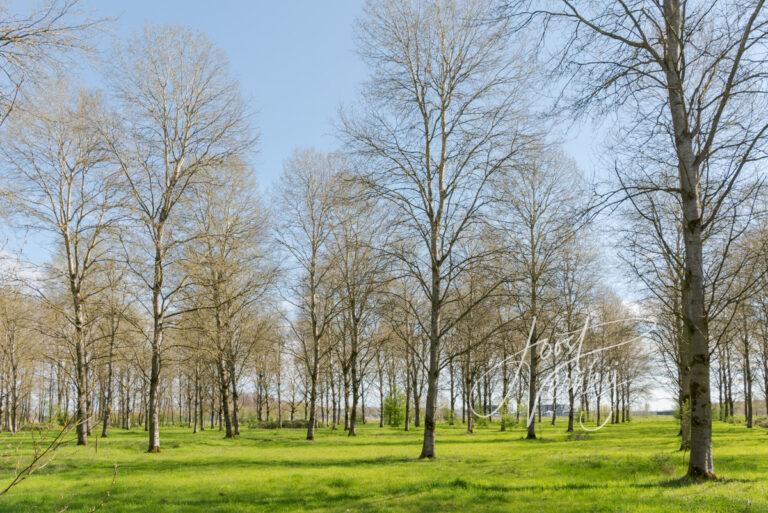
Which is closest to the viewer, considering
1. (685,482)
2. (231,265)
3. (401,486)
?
(685,482)

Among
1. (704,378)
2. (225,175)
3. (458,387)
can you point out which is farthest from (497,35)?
(458,387)

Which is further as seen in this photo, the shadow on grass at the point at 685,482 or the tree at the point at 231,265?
the tree at the point at 231,265

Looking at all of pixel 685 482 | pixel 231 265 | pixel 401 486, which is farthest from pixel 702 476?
pixel 231 265

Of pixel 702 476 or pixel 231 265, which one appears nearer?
pixel 702 476

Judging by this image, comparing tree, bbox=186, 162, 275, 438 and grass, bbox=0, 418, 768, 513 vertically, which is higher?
tree, bbox=186, 162, 275, 438

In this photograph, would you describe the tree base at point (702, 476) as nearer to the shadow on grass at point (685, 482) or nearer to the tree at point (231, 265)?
the shadow on grass at point (685, 482)

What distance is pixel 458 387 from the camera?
47.9 metres

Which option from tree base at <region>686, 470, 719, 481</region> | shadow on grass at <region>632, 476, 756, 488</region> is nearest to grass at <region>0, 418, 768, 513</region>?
shadow on grass at <region>632, 476, 756, 488</region>

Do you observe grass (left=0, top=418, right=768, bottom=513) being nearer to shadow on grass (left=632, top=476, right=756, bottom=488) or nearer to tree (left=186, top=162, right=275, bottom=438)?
shadow on grass (left=632, top=476, right=756, bottom=488)

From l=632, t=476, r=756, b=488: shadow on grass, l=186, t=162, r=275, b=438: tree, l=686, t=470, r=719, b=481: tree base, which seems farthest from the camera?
l=186, t=162, r=275, b=438: tree

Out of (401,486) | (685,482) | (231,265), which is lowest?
(401,486)

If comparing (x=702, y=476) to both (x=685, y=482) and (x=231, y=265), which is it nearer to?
(x=685, y=482)

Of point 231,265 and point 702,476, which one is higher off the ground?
point 231,265

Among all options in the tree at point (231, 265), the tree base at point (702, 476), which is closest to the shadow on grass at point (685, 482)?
the tree base at point (702, 476)
